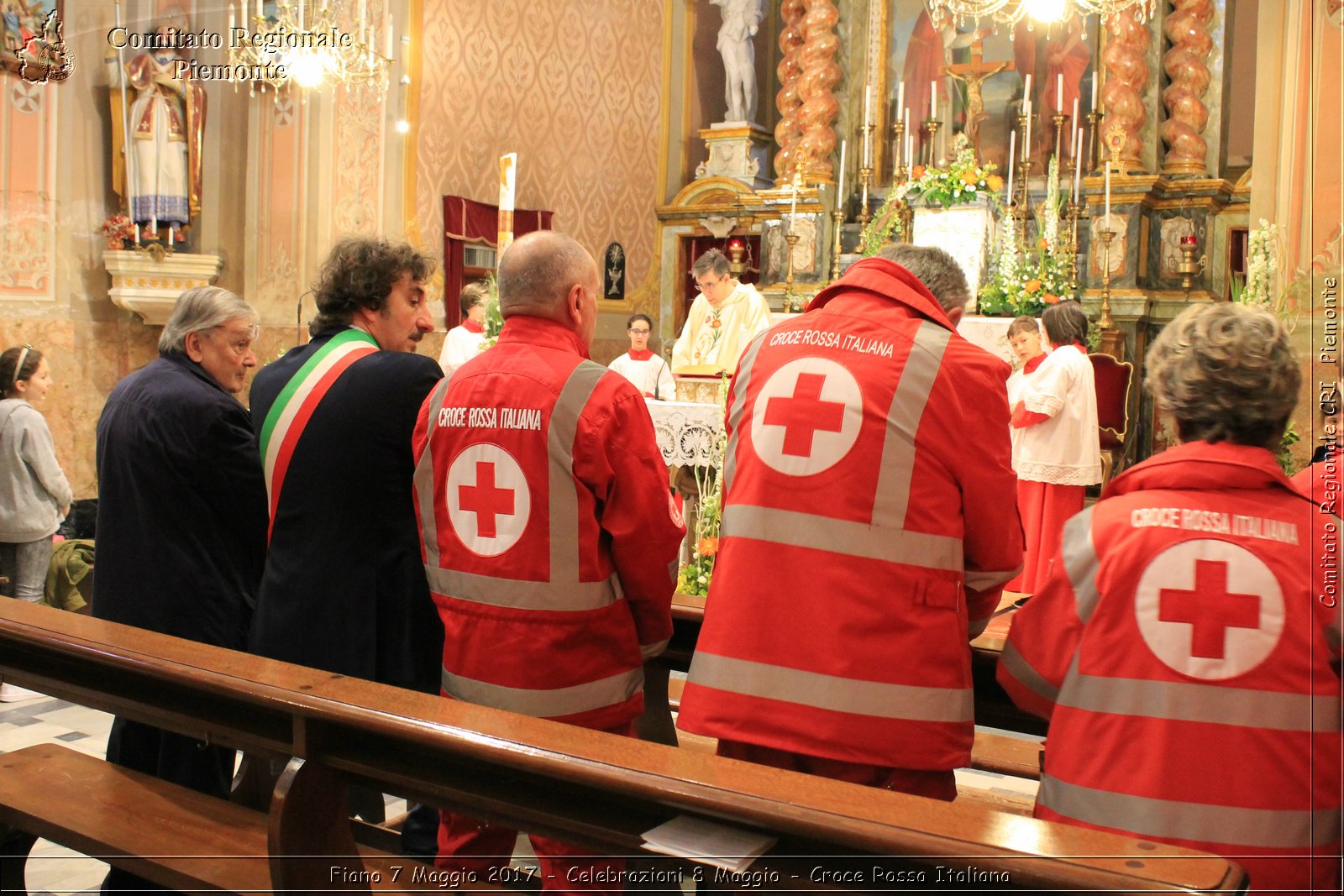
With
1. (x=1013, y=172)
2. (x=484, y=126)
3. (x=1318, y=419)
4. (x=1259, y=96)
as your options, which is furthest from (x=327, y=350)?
(x=1013, y=172)

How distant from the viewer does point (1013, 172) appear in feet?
38.4

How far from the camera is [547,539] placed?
8.02ft

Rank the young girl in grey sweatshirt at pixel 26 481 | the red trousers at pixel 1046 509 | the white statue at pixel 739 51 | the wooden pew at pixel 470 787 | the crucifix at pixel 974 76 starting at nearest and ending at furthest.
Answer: the wooden pew at pixel 470 787
the young girl in grey sweatshirt at pixel 26 481
the red trousers at pixel 1046 509
the crucifix at pixel 974 76
the white statue at pixel 739 51

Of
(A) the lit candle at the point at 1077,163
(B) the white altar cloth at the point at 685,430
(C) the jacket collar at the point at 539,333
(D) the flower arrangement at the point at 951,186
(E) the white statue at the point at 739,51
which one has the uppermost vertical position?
(E) the white statue at the point at 739,51

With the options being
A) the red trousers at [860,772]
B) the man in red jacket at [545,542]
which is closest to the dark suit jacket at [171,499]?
the man in red jacket at [545,542]

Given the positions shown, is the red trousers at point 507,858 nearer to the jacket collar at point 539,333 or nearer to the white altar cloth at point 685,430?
the jacket collar at point 539,333

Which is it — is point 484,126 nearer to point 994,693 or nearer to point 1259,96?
point 1259,96

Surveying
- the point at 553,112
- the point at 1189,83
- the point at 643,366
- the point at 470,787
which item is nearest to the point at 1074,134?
the point at 1189,83

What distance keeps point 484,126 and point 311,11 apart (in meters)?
2.97

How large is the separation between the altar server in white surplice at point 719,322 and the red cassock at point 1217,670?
5.70m

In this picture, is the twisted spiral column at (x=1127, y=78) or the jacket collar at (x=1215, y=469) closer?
the jacket collar at (x=1215, y=469)

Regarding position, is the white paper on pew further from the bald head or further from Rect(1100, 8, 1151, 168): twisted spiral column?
Rect(1100, 8, 1151, 168): twisted spiral column

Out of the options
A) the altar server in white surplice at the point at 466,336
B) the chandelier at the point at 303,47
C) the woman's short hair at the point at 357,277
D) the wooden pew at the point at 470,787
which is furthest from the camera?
the altar server in white surplice at the point at 466,336

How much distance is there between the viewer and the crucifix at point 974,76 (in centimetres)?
1196
